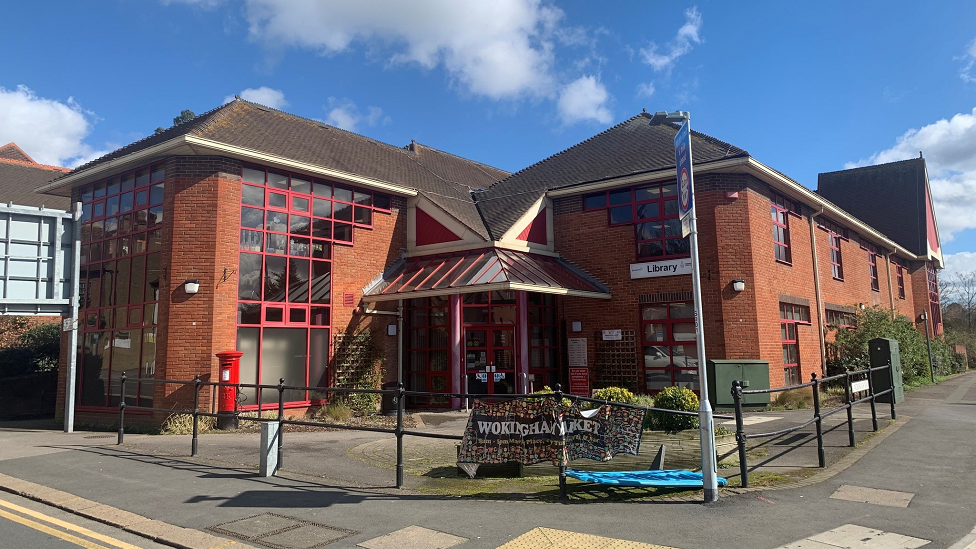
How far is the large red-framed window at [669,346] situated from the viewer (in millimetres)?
16297

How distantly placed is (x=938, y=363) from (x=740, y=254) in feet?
54.6

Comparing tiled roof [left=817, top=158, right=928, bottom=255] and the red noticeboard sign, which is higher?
tiled roof [left=817, top=158, right=928, bottom=255]

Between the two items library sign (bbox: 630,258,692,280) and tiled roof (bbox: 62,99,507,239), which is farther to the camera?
library sign (bbox: 630,258,692,280)

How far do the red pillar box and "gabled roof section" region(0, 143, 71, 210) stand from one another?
14218mm

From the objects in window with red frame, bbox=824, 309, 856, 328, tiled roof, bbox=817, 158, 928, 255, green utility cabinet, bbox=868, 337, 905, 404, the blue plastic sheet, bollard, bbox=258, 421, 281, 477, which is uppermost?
tiled roof, bbox=817, 158, 928, 255

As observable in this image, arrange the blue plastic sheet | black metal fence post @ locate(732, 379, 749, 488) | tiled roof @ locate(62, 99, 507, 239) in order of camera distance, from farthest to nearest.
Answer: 1. tiled roof @ locate(62, 99, 507, 239)
2. black metal fence post @ locate(732, 379, 749, 488)
3. the blue plastic sheet

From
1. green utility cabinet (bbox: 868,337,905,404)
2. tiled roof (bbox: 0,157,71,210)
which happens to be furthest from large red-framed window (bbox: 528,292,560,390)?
tiled roof (bbox: 0,157,71,210)

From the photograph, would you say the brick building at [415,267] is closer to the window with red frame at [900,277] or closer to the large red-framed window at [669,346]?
the large red-framed window at [669,346]

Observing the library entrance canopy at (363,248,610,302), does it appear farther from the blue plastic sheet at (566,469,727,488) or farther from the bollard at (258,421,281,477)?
the blue plastic sheet at (566,469,727,488)

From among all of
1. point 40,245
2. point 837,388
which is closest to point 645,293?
point 837,388

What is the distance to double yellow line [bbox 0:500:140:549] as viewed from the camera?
18.2ft

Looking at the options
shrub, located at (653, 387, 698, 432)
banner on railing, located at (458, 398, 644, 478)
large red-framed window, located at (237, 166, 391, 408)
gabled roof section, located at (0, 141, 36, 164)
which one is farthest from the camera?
gabled roof section, located at (0, 141, 36, 164)

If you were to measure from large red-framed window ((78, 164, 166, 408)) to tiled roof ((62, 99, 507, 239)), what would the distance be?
1143 millimetres

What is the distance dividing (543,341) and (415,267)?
425 centimetres
